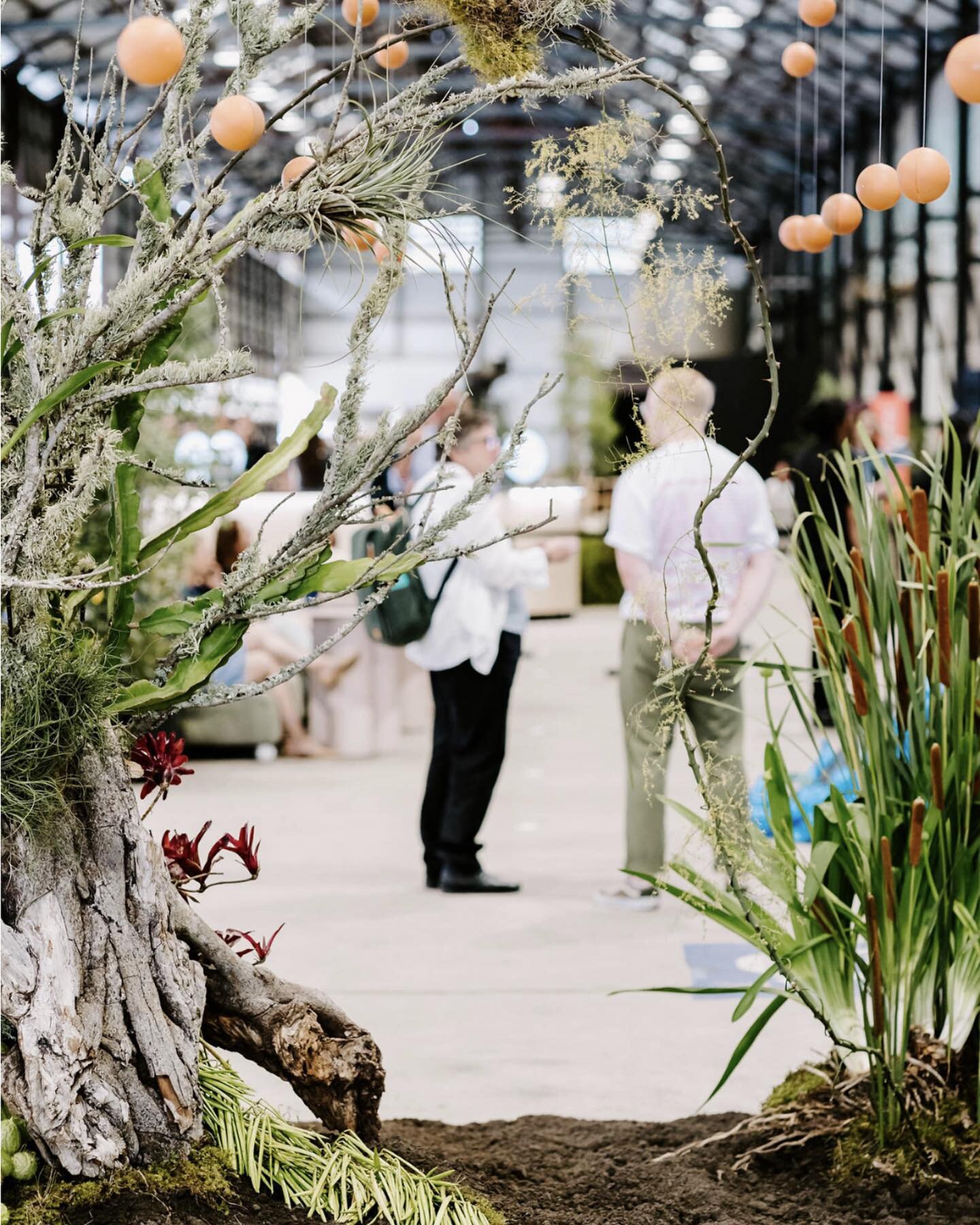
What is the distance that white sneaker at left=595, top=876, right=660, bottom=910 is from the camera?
4.14 m

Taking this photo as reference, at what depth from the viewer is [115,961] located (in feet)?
5.43

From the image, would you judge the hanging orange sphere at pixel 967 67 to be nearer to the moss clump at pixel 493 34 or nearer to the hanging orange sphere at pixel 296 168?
the moss clump at pixel 493 34

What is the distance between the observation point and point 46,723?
154cm

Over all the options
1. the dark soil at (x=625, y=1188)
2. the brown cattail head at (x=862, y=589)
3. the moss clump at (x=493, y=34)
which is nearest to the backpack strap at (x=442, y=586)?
the dark soil at (x=625, y=1188)

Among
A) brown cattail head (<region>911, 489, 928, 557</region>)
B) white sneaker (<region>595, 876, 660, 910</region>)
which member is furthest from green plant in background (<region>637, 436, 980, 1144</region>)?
white sneaker (<region>595, 876, 660, 910</region>)

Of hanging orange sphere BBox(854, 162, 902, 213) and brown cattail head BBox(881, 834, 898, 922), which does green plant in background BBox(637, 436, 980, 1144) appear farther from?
hanging orange sphere BBox(854, 162, 902, 213)

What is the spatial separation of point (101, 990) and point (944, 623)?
1220 millimetres

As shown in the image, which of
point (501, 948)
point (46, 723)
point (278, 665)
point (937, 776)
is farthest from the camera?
point (278, 665)

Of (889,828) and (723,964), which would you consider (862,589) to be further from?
(723,964)

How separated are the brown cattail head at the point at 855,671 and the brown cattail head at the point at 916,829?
0.51 ft

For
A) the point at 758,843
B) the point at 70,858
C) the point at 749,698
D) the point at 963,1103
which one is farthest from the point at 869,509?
the point at 749,698

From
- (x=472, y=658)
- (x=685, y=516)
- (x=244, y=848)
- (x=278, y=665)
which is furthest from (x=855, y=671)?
(x=278, y=665)

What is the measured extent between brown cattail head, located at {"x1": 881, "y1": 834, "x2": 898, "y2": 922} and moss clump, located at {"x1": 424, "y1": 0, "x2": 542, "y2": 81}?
1.09 meters

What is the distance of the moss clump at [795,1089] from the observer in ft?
7.04
